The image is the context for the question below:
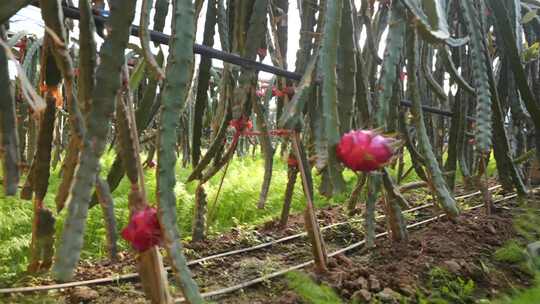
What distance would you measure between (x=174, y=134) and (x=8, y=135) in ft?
0.82

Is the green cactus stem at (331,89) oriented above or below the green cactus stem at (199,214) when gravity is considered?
above

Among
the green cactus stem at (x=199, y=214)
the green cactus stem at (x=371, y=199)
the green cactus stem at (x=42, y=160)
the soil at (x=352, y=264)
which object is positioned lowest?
the soil at (x=352, y=264)

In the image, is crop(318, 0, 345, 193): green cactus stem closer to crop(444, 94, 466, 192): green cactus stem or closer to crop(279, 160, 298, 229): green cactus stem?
crop(279, 160, 298, 229): green cactus stem

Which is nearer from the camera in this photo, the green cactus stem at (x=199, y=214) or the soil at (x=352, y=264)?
the soil at (x=352, y=264)

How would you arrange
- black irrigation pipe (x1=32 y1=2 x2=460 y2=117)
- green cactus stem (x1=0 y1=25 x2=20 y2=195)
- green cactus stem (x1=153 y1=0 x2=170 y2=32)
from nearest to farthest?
green cactus stem (x1=0 y1=25 x2=20 y2=195)
black irrigation pipe (x1=32 y1=2 x2=460 y2=117)
green cactus stem (x1=153 y1=0 x2=170 y2=32)

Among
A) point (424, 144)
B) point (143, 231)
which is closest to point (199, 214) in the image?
point (424, 144)

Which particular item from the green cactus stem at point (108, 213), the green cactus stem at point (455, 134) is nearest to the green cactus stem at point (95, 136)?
the green cactus stem at point (108, 213)

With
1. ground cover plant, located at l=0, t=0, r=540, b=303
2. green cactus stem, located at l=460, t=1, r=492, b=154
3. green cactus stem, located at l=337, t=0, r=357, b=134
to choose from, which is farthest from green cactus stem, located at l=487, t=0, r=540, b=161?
green cactus stem, located at l=337, t=0, r=357, b=134

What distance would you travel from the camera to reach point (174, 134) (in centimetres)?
69

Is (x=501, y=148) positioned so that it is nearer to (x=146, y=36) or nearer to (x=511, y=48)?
(x=511, y=48)

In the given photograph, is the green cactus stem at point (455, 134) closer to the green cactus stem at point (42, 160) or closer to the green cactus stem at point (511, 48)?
the green cactus stem at point (511, 48)

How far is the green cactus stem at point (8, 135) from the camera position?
70cm

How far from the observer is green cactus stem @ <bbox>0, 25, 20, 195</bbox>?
70 cm

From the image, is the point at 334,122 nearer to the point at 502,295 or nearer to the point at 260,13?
the point at 260,13
